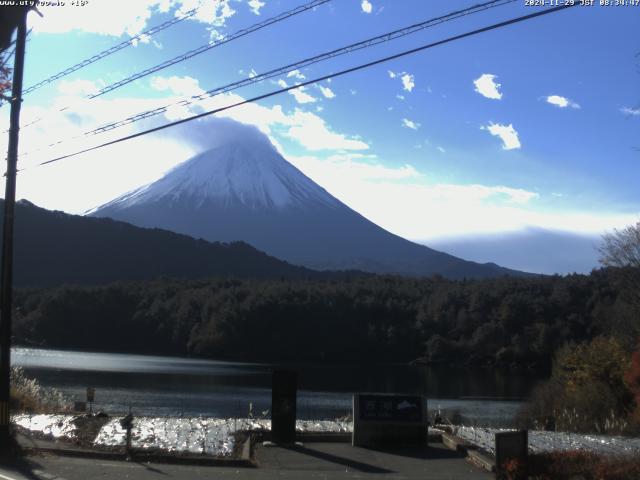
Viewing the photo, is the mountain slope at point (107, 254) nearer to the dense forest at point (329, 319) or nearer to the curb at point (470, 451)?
the dense forest at point (329, 319)

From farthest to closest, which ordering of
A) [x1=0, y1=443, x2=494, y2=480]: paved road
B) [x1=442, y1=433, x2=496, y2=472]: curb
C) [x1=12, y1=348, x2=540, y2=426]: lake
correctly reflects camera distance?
[x1=12, y1=348, x2=540, y2=426]: lake → [x1=442, y1=433, x2=496, y2=472]: curb → [x1=0, y1=443, x2=494, y2=480]: paved road

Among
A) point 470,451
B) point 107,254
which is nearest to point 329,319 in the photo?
point 107,254

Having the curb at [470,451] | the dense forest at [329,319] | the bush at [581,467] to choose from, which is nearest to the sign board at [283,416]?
the curb at [470,451]

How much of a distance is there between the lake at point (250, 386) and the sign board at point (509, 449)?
1829 cm

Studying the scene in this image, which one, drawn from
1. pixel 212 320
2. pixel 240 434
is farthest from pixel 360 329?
pixel 240 434

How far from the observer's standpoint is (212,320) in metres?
92.6

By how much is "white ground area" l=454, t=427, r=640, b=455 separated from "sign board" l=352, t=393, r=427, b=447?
3.93 feet

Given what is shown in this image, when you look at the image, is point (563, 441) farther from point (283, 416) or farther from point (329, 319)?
point (329, 319)

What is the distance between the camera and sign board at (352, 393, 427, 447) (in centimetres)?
1400

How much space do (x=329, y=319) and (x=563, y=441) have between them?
2965 inches

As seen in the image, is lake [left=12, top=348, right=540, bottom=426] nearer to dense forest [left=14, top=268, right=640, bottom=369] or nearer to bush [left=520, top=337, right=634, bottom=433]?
bush [left=520, top=337, right=634, bottom=433]

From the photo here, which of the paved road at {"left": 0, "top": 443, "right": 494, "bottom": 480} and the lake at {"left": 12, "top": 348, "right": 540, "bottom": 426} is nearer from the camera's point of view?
the paved road at {"left": 0, "top": 443, "right": 494, "bottom": 480}

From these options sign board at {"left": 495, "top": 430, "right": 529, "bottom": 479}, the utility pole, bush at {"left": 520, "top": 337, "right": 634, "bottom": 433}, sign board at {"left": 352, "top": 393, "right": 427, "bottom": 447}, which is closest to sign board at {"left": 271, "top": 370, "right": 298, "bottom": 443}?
sign board at {"left": 352, "top": 393, "right": 427, "bottom": 447}

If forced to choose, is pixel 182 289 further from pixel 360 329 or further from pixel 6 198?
pixel 6 198
